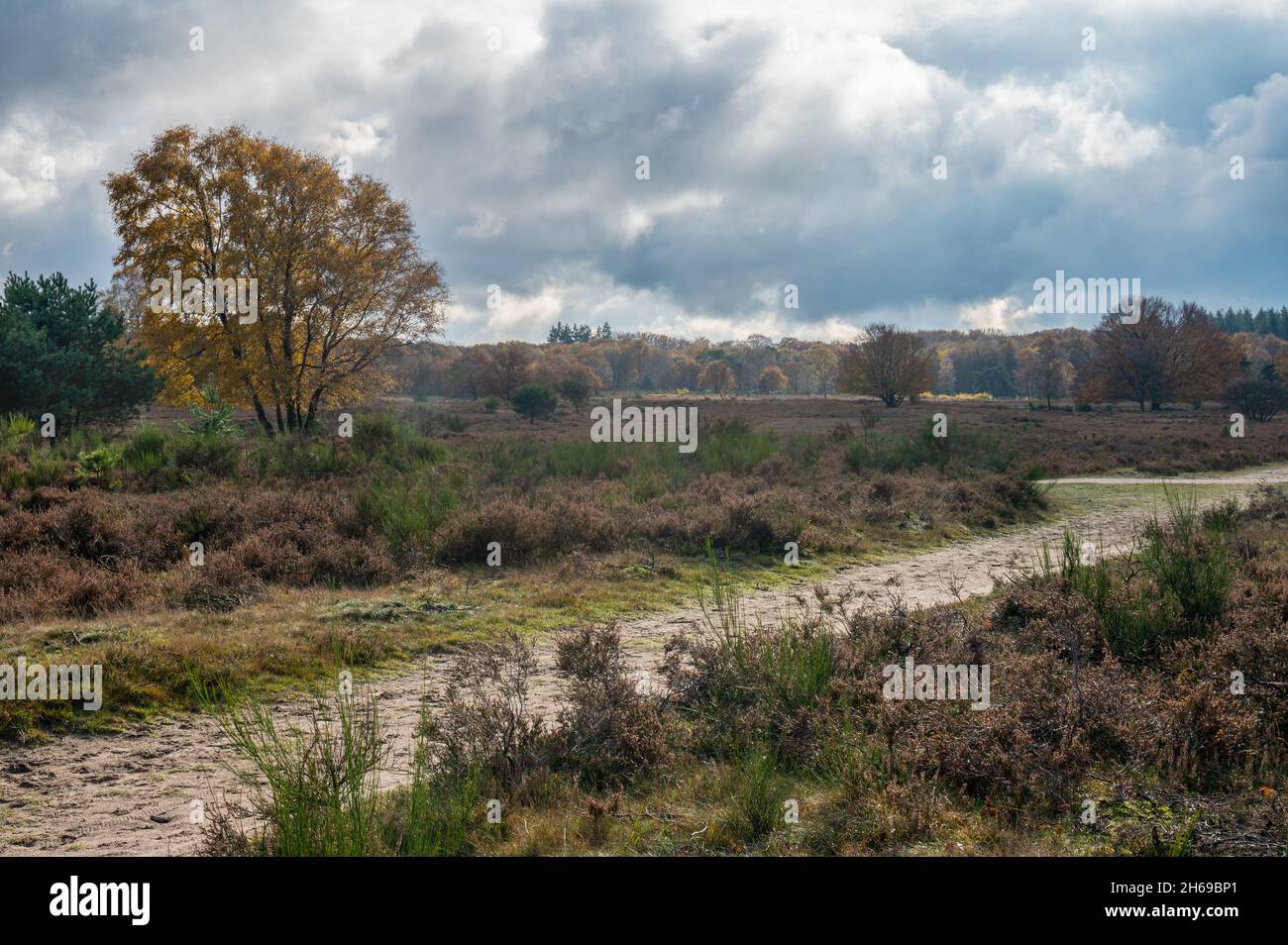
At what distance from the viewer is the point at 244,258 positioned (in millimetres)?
31188

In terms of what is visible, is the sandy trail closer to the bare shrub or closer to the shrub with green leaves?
the bare shrub

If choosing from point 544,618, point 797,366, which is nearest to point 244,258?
point 544,618

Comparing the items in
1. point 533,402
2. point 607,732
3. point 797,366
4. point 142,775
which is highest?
point 797,366

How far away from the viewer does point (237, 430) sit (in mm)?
18469

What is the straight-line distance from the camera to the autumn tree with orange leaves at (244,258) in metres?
31.7

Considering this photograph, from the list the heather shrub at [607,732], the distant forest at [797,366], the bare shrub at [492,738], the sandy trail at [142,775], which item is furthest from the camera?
the distant forest at [797,366]

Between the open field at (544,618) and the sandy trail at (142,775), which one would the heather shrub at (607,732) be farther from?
the sandy trail at (142,775)

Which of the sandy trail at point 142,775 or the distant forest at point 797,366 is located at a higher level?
the distant forest at point 797,366

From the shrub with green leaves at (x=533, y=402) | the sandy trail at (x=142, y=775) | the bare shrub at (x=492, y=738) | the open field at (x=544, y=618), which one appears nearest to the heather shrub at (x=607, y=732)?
the open field at (x=544, y=618)

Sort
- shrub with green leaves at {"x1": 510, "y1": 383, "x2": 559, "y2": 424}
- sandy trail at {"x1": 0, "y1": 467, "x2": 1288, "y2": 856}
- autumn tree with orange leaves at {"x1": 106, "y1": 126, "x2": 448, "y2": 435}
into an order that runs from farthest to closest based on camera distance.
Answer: shrub with green leaves at {"x1": 510, "y1": 383, "x2": 559, "y2": 424} < autumn tree with orange leaves at {"x1": 106, "y1": 126, "x2": 448, "y2": 435} < sandy trail at {"x1": 0, "y1": 467, "x2": 1288, "y2": 856}

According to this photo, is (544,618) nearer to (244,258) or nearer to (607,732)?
(607,732)

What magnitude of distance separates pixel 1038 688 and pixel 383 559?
26.6ft

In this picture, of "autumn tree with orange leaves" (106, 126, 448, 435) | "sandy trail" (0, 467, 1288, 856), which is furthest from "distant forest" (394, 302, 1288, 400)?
"sandy trail" (0, 467, 1288, 856)

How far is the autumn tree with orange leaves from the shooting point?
3172 cm
